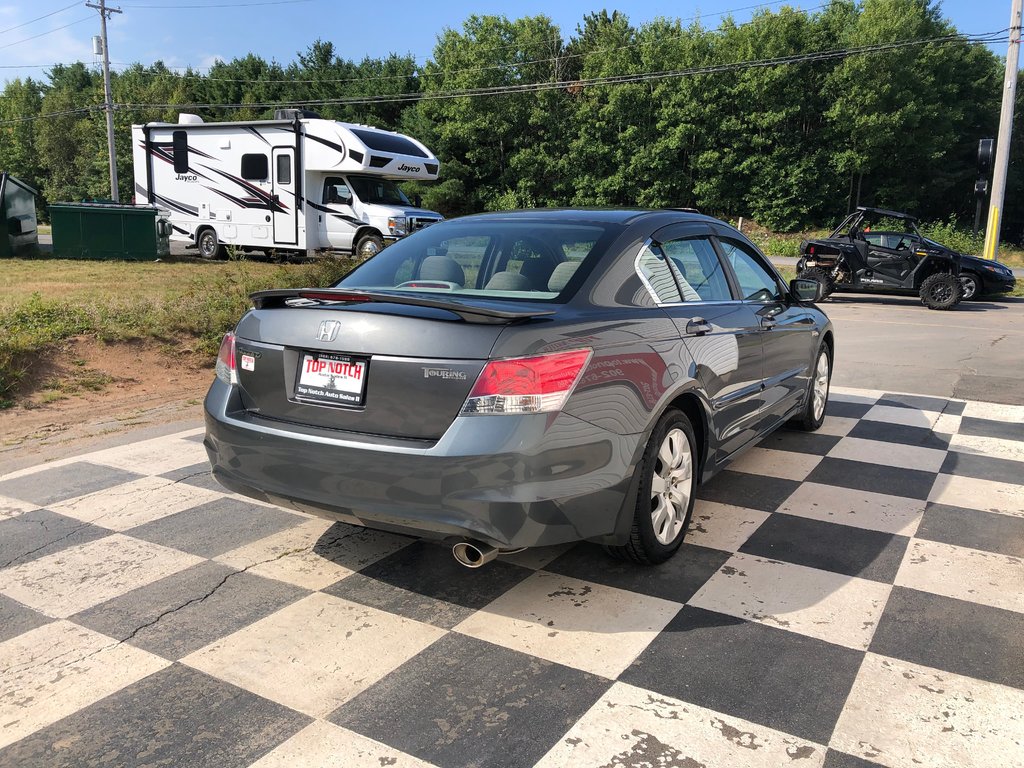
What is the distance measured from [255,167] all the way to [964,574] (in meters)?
19.3

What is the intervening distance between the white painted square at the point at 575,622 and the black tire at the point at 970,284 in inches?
625

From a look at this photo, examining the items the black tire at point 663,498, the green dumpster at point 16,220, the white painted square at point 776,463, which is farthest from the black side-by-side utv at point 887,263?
the green dumpster at point 16,220

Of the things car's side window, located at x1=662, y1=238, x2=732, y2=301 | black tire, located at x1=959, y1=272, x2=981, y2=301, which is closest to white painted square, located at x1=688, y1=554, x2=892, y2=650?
car's side window, located at x1=662, y1=238, x2=732, y2=301

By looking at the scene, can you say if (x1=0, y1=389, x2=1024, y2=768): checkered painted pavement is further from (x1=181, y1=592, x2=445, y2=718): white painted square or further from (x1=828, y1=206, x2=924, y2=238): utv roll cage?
(x1=828, y1=206, x2=924, y2=238): utv roll cage

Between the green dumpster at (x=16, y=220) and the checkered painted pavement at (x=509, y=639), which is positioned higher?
the green dumpster at (x=16, y=220)

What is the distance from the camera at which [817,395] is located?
19.5ft

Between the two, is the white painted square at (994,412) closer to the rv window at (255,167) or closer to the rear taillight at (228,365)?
the rear taillight at (228,365)

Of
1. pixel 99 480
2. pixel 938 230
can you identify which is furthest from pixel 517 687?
pixel 938 230

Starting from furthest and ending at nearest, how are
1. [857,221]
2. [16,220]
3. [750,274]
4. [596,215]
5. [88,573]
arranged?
[16,220]
[857,221]
[750,274]
[596,215]
[88,573]

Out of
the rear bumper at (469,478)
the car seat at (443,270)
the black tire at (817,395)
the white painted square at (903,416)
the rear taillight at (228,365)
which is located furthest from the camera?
the white painted square at (903,416)

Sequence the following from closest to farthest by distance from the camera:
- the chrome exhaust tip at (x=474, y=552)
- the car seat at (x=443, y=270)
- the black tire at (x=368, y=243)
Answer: the chrome exhaust tip at (x=474, y=552)
the car seat at (x=443, y=270)
the black tire at (x=368, y=243)

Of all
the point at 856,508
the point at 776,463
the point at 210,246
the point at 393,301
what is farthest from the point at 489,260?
the point at 210,246

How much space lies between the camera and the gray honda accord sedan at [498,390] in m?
2.79

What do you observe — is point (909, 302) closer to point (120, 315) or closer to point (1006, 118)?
point (1006, 118)
